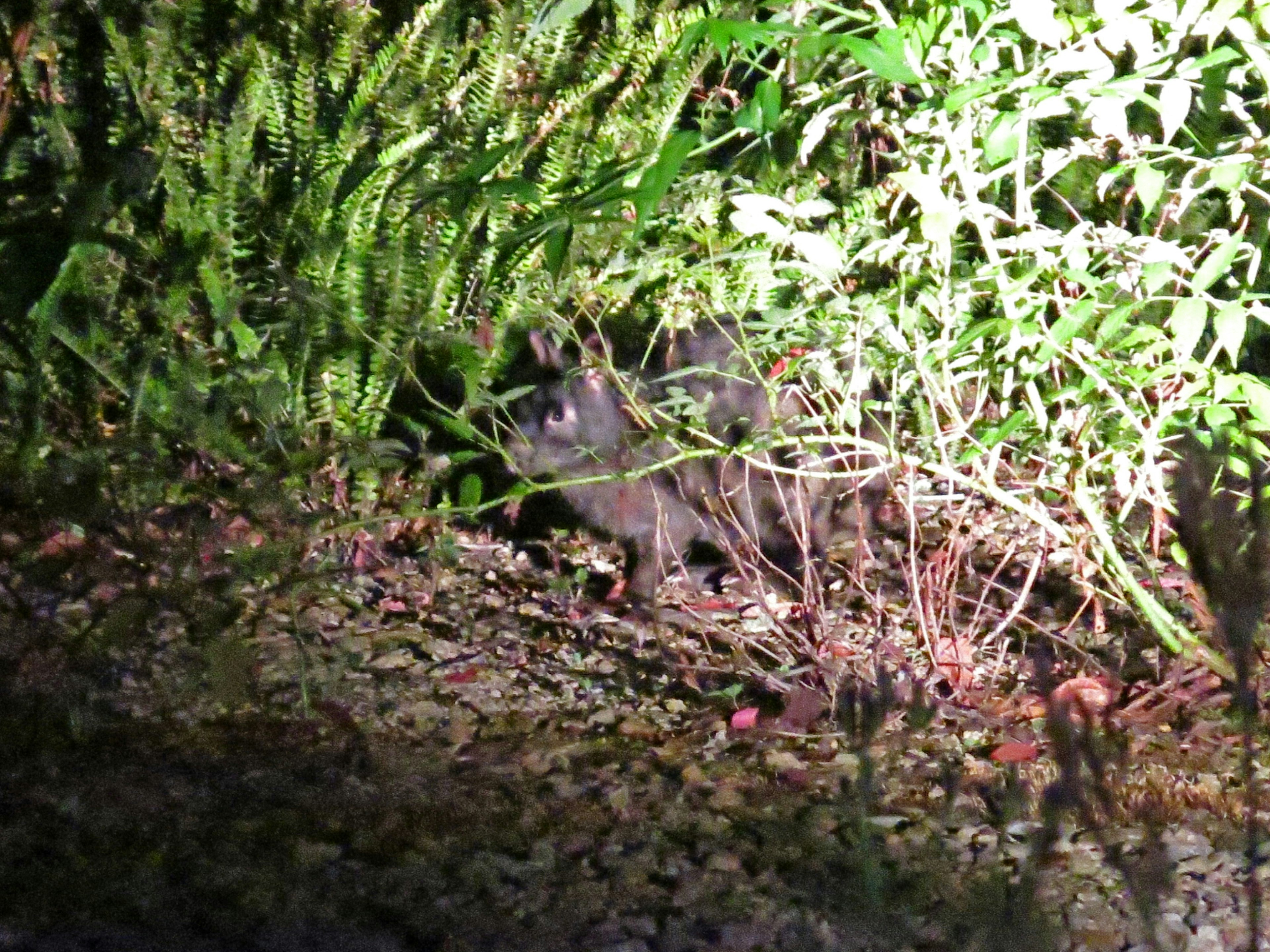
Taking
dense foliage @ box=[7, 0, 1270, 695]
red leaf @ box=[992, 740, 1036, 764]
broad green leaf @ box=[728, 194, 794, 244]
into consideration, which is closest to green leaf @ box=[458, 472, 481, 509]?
dense foliage @ box=[7, 0, 1270, 695]

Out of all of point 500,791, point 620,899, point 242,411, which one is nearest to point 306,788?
point 500,791

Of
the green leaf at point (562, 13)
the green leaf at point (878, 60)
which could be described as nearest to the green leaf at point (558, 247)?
the green leaf at point (562, 13)

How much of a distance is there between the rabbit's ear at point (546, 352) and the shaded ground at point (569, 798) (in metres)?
0.54

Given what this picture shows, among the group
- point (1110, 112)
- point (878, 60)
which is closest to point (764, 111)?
point (878, 60)

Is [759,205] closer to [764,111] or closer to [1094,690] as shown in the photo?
[764,111]

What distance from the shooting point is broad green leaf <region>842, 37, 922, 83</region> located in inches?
76.5

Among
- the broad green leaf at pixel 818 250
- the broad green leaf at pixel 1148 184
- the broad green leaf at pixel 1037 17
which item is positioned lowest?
the broad green leaf at pixel 818 250

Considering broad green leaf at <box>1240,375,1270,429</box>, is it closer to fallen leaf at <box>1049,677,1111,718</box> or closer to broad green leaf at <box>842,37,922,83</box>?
fallen leaf at <box>1049,677,1111,718</box>

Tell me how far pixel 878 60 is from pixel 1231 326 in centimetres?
69

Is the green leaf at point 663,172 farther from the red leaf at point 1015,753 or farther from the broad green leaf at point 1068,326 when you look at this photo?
the red leaf at point 1015,753

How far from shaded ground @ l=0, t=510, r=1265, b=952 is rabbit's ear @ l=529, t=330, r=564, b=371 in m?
0.54

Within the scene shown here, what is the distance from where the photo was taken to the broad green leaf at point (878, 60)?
6.38ft

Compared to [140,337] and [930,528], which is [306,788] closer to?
[140,337]

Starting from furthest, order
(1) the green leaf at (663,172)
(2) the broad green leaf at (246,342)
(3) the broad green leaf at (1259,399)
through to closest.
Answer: (2) the broad green leaf at (246,342)
(3) the broad green leaf at (1259,399)
(1) the green leaf at (663,172)
